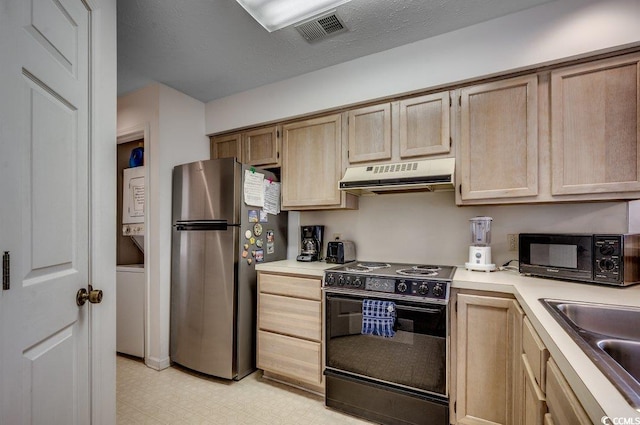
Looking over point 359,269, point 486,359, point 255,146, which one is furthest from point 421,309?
point 255,146

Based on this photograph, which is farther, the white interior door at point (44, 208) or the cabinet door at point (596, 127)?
the cabinet door at point (596, 127)

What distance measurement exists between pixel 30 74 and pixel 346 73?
6.53ft

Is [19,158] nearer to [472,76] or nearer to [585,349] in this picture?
[585,349]

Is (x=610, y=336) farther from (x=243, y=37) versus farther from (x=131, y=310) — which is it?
(x=131, y=310)

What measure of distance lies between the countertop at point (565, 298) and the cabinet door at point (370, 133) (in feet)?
3.17

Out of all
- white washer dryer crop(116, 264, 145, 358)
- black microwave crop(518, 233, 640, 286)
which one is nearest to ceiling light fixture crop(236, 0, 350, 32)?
black microwave crop(518, 233, 640, 286)

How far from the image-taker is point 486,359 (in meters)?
1.67

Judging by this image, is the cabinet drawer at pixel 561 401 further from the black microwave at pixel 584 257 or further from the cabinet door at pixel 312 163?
the cabinet door at pixel 312 163

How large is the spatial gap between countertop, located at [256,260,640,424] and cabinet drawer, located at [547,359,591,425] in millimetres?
41

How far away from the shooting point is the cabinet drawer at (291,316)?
2178 mm

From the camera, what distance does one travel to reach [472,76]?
6.50 feet

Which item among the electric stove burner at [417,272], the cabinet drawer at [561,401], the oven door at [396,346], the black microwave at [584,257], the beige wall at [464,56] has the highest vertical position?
the beige wall at [464,56]

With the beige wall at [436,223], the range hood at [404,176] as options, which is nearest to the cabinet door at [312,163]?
the range hood at [404,176]

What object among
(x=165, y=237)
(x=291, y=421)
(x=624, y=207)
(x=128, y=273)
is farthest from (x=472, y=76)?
(x=128, y=273)
